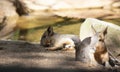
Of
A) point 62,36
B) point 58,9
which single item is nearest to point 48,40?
point 62,36

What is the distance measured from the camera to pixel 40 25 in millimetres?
13398

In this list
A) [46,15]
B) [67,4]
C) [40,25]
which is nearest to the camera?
[40,25]

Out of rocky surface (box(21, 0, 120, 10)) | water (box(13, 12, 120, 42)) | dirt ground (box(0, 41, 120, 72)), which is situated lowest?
dirt ground (box(0, 41, 120, 72))

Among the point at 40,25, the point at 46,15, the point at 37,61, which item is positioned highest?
the point at 46,15

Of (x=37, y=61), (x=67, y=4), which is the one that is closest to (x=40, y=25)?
(x=67, y=4)

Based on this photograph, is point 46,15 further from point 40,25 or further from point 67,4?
point 40,25

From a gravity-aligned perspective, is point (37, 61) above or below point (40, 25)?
below

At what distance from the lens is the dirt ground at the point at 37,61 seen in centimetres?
536

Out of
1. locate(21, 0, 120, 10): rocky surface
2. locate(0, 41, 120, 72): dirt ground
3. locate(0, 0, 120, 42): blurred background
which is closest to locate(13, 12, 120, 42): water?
locate(0, 0, 120, 42): blurred background

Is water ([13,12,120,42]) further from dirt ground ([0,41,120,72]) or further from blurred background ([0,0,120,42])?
dirt ground ([0,41,120,72])

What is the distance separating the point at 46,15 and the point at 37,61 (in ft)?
32.2

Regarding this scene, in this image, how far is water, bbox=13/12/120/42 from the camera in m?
11.9

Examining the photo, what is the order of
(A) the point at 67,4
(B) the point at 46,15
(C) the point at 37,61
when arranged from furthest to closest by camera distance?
(A) the point at 67,4
(B) the point at 46,15
(C) the point at 37,61

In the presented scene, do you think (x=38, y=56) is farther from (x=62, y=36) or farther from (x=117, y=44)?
(x=117, y=44)
